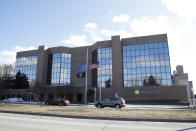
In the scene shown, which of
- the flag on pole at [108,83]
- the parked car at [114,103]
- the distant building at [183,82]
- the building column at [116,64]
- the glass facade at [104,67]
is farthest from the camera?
the glass facade at [104,67]

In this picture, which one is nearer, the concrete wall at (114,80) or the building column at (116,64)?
the concrete wall at (114,80)

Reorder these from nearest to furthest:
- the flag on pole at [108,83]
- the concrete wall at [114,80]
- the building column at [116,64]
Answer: the concrete wall at [114,80] → the building column at [116,64] → the flag on pole at [108,83]

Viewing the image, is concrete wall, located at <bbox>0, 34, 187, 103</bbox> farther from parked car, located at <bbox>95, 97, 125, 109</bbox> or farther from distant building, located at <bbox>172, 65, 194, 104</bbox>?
parked car, located at <bbox>95, 97, 125, 109</bbox>

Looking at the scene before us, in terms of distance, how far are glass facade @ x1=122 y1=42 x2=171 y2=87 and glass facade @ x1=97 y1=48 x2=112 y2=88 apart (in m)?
4.41

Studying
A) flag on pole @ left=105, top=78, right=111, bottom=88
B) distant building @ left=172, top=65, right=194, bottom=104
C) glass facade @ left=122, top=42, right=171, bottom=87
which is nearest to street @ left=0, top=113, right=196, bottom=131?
distant building @ left=172, top=65, right=194, bottom=104

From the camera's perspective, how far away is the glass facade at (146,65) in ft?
149

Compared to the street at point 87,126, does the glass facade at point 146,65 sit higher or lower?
higher

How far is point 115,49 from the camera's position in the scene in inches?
1970

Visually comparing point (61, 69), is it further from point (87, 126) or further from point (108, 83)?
point (87, 126)

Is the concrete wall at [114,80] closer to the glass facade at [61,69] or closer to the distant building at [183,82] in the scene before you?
the glass facade at [61,69]

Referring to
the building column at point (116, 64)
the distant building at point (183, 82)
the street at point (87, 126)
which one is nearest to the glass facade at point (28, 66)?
the building column at point (116, 64)

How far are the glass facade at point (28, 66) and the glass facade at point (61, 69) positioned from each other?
740 centimetres

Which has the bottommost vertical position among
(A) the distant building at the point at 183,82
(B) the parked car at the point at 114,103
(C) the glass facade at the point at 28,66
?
(B) the parked car at the point at 114,103

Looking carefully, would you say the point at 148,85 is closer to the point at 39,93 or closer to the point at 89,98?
the point at 89,98
